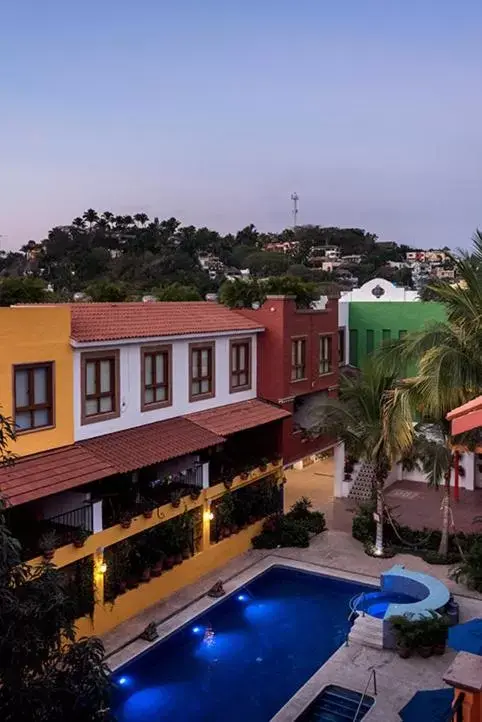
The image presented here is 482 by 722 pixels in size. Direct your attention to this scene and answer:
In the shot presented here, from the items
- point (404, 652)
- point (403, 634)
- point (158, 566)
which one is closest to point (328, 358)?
point (158, 566)

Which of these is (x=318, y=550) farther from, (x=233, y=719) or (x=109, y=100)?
(x=109, y=100)

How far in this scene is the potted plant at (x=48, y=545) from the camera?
1432 cm

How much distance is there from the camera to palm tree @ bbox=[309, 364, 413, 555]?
67.4 feet

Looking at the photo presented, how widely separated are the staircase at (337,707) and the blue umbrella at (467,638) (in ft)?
7.15

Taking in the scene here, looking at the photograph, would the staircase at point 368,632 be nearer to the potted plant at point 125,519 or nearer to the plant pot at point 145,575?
the plant pot at point 145,575

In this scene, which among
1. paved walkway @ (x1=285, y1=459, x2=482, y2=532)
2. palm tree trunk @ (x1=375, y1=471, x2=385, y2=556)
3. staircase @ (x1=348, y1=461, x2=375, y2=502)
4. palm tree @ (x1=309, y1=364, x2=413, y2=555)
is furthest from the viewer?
staircase @ (x1=348, y1=461, x2=375, y2=502)

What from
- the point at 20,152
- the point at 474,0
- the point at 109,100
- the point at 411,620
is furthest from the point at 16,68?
the point at 411,620

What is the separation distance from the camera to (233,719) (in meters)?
13.1

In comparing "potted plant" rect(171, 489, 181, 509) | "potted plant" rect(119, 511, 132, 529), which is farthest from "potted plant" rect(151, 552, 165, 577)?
"potted plant" rect(119, 511, 132, 529)

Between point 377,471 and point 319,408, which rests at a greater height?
point 319,408

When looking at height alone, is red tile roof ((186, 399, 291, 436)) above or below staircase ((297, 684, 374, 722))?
above

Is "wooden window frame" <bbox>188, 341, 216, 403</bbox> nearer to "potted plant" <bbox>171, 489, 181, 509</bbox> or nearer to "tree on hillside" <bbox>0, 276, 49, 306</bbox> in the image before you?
"potted plant" <bbox>171, 489, 181, 509</bbox>

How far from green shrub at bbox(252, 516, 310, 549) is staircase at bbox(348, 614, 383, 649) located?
5674mm

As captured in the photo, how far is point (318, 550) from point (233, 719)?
8.77 meters
